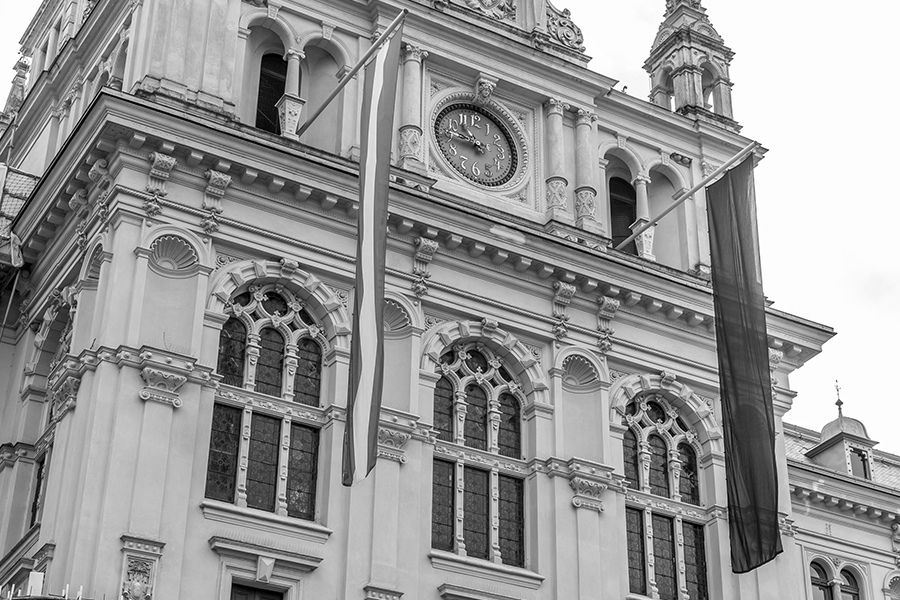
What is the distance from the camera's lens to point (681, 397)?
36.8 m

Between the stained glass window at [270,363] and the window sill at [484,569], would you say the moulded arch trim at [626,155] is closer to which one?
the stained glass window at [270,363]

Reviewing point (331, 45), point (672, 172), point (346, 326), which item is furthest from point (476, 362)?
point (672, 172)

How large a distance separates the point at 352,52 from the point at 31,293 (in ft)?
31.7

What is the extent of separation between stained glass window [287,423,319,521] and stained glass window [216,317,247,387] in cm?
158

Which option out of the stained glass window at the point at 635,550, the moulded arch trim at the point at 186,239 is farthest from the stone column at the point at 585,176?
the moulded arch trim at the point at 186,239

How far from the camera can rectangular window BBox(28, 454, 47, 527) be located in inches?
1241

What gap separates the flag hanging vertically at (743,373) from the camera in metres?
32.2

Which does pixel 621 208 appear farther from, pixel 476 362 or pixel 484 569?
pixel 484 569

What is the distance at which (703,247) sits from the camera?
132ft

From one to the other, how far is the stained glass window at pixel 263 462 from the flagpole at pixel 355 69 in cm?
755

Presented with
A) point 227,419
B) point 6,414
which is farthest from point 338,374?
point 6,414

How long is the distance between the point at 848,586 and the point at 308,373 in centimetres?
1894

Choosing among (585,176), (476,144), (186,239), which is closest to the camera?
(186,239)

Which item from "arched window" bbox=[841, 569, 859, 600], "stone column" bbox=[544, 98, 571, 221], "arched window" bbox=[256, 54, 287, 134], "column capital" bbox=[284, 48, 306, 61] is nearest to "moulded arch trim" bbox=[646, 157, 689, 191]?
"stone column" bbox=[544, 98, 571, 221]
